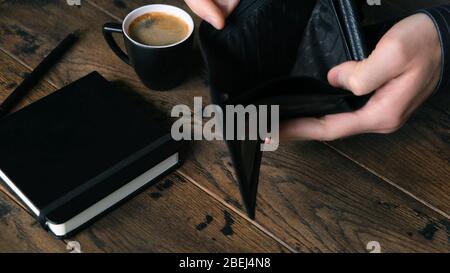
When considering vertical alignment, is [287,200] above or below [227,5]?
below

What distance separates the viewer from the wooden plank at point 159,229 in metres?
0.57

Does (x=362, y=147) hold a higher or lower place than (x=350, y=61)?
lower

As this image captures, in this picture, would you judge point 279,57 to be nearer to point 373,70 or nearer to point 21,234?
point 373,70

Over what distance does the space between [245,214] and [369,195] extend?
0.14 metres

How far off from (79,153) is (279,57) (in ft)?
0.80

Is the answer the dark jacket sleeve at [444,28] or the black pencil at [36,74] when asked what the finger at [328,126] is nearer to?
the dark jacket sleeve at [444,28]

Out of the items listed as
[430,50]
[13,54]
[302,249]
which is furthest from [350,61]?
[13,54]

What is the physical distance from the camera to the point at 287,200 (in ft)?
2.01

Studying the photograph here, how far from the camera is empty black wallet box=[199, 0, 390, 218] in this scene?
1.73ft

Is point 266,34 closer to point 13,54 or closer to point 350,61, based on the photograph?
point 350,61

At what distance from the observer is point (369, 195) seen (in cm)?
62

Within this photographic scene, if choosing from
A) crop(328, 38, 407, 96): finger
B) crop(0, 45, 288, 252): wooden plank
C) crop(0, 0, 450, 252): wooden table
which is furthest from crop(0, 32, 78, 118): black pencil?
crop(328, 38, 407, 96): finger

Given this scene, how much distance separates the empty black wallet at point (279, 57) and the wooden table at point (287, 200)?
0.05m

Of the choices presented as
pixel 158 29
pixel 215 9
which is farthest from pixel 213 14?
pixel 158 29
